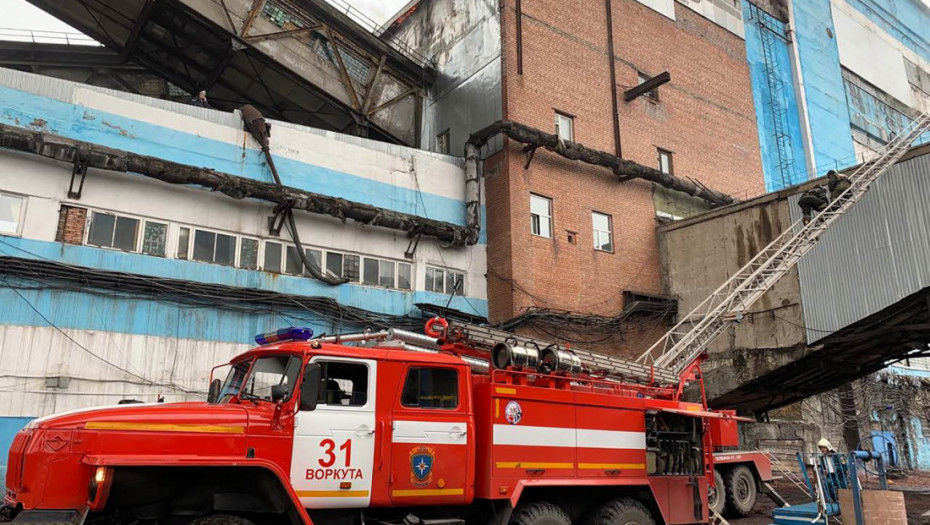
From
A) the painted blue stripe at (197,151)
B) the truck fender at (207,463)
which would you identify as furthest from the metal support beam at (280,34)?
the truck fender at (207,463)

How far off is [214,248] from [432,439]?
9.87 metres

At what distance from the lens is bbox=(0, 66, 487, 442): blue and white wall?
43.7ft

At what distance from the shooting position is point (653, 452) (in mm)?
9992

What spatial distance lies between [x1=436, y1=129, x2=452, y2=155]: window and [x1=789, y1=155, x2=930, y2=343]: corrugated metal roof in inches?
467

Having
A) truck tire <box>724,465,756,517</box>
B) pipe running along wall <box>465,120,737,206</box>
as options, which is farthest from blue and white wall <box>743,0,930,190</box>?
truck tire <box>724,465,756,517</box>

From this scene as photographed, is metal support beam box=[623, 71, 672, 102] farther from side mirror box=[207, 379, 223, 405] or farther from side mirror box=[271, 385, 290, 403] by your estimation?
side mirror box=[271, 385, 290, 403]

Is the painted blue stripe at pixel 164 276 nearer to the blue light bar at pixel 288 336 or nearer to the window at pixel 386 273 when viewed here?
the window at pixel 386 273

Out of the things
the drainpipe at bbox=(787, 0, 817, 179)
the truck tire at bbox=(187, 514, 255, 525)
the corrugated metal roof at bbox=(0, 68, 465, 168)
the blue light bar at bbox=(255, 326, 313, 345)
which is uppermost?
the drainpipe at bbox=(787, 0, 817, 179)

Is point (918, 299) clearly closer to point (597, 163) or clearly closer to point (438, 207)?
point (597, 163)

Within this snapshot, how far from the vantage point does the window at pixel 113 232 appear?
14.4 meters

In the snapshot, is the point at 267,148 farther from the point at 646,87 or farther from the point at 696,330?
the point at 646,87

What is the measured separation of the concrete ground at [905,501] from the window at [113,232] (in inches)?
573

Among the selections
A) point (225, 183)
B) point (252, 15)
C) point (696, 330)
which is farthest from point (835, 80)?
point (225, 183)

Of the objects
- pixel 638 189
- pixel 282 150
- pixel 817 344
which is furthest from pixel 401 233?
pixel 817 344
